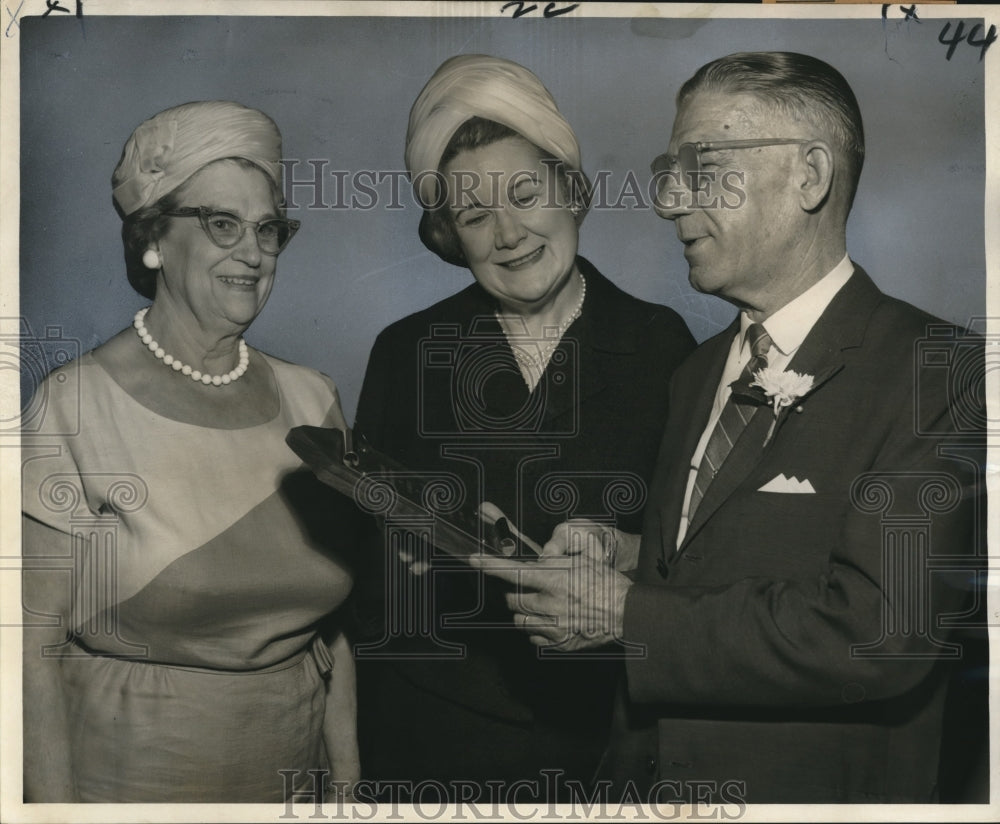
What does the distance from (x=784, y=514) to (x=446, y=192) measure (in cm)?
120

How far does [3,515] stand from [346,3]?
1.63 meters

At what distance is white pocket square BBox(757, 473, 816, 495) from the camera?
120 inches

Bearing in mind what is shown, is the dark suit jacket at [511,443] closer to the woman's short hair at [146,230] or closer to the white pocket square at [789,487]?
the white pocket square at [789,487]

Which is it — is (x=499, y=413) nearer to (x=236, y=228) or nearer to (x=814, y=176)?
(x=236, y=228)

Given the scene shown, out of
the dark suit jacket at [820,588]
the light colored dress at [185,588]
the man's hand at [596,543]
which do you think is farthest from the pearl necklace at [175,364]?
the dark suit jacket at [820,588]

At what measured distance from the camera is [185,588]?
3.20m

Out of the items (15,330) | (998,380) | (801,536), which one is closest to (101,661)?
(15,330)

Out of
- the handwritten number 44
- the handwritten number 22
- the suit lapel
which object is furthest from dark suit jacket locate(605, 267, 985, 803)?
the handwritten number 22

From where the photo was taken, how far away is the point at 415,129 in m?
3.35

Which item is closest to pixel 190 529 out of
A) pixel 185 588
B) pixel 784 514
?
pixel 185 588

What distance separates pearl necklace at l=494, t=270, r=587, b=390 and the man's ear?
0.60 meters

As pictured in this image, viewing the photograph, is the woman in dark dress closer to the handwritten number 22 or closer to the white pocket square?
the handwritten number 22

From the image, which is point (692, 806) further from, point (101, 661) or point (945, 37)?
point (945, 37)

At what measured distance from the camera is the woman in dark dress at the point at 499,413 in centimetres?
327
